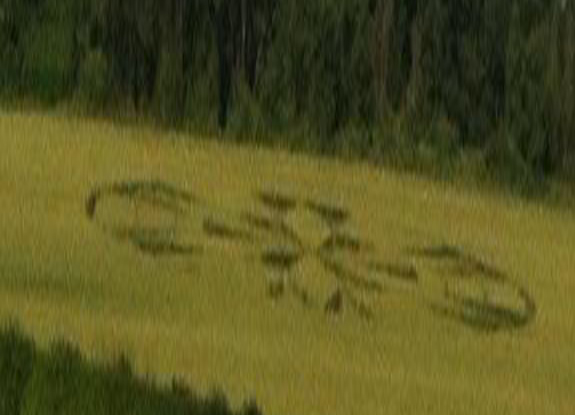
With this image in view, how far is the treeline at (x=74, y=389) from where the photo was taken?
101cm

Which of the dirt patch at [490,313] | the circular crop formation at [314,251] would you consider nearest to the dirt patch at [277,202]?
the circular crop formation at [314,251]

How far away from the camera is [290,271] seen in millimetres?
1132

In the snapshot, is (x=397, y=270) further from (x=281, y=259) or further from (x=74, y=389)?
(x=74, y=389)

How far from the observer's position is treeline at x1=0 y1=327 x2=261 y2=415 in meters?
1.01

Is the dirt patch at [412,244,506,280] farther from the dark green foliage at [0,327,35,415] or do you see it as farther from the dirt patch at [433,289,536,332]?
the dark green foliage at [0,327,35,415]

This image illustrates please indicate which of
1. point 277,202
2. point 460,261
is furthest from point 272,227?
point 460,261

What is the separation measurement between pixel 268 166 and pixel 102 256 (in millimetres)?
131

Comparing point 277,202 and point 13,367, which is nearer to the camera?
point 13,367

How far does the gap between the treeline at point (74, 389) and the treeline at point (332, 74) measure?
0.59ft

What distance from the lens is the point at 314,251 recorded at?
113 centimetres

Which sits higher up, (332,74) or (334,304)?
(332,74)

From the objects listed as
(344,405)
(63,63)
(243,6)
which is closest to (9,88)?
(63,63)

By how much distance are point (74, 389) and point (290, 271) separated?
19 cm

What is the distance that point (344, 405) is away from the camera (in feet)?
3.56
